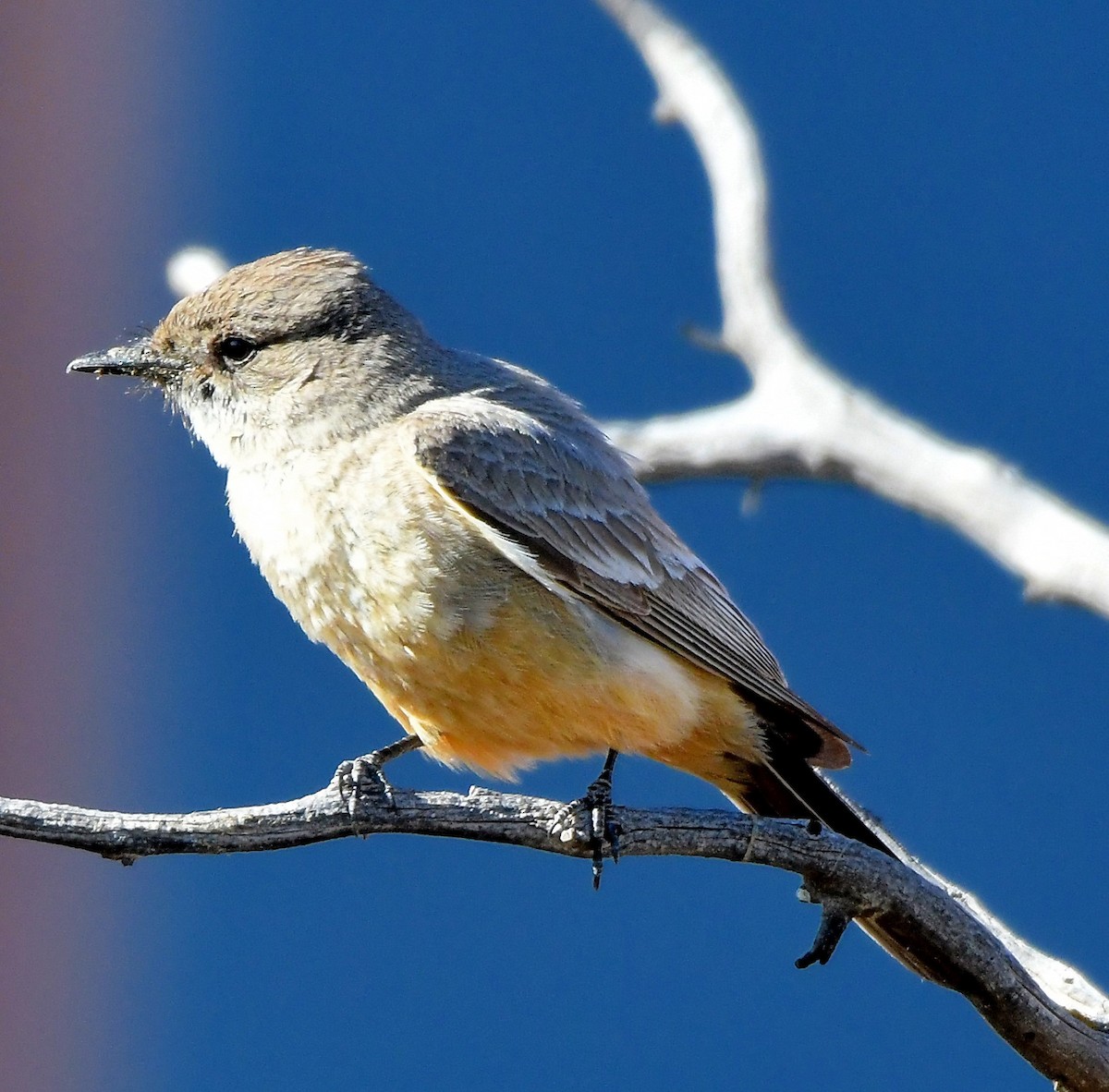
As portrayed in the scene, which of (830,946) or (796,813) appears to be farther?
(796,813)

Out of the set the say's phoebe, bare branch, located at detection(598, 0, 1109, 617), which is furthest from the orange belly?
bare branch, located at detection(598, 0, 1109, 617)

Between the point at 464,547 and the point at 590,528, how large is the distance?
20.0 inches

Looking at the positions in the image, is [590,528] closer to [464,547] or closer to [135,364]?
[464,547]

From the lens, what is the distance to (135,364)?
4145 mm

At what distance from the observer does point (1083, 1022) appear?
3445 mm

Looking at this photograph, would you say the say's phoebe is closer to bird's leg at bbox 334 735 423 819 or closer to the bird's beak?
the bird's beak

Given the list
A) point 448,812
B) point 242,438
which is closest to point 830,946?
point 448,812

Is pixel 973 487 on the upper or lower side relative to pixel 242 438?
upper

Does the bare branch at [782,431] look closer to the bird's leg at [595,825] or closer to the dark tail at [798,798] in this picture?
the dark tail at [798,798]

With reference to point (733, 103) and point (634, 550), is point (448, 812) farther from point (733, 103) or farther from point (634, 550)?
point (733, 103)

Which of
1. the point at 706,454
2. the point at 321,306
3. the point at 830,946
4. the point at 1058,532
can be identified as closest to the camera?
the point at 830,946

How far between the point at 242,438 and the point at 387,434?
1.49ft

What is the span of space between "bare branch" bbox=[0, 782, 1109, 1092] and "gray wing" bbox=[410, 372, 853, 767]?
1.54 ft

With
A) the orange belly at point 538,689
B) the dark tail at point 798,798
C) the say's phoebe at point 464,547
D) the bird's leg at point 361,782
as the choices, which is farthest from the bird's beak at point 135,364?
the dark tail at point 798,798
